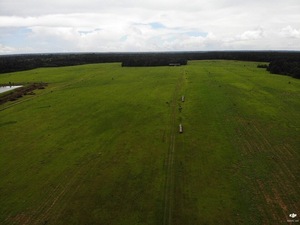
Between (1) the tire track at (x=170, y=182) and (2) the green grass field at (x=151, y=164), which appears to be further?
(2) the green grass field at (x=151, y=164)

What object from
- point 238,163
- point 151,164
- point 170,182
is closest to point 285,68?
point 238,163

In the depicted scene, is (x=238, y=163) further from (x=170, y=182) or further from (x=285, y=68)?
(x=285, y=68)

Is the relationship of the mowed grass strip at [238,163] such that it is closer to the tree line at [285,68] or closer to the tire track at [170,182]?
the tire track at [170,182]

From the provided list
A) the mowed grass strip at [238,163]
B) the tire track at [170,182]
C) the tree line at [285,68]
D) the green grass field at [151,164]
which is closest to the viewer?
the tire track at [170,182]

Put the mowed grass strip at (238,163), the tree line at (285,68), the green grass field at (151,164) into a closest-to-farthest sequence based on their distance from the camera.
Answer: the mowed grass strip at (238,163) → the green grass field at (151,164) → the tree line at (285,68)

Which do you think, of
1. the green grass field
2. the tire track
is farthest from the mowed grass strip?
the tire track

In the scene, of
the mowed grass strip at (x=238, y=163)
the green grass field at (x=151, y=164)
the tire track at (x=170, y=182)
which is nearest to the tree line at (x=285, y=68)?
the green grass field at (x=151, y=164)

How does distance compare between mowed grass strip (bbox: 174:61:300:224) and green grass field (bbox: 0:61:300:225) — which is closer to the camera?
mowed grass strip (bbox: 174:61:300:224)

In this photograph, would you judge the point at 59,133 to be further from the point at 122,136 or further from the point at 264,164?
the point at 264,164

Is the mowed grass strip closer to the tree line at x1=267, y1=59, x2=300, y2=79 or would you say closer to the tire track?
the tire track
